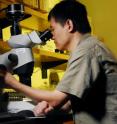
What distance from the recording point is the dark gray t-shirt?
59.2 inches

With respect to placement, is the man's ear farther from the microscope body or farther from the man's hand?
the man's hand

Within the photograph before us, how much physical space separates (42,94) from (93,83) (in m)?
0.25

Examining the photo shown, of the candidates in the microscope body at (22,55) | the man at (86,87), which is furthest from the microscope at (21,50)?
the man at (86,87)

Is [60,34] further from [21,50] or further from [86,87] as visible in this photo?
[86,87]

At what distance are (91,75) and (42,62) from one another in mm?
1598

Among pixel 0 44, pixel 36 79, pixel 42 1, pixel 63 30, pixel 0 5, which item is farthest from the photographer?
pixel 36 79

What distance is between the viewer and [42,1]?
8.79ft

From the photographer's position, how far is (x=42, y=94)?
1.56m

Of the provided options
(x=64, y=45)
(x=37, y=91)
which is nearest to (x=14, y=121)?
(x=37, y=91)

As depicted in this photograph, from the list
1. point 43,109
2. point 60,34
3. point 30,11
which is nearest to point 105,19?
point 30,11

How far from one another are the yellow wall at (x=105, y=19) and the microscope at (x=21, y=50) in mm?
1692

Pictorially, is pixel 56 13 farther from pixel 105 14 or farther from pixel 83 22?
pixel 105 14

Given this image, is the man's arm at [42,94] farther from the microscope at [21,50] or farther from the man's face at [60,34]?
A: the man's face at [60,34]

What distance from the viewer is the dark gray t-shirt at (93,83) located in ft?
4.93
